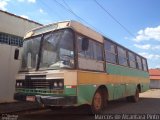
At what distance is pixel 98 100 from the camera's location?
11219 mm

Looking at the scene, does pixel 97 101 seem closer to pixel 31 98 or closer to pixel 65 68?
pixel 65 68

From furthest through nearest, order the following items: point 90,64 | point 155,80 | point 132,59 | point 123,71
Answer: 1. point 155,80
2. point 132,59
3. point 123,71
4. point 90,64

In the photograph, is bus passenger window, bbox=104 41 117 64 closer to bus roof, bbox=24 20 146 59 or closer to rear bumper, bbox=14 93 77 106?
bus roof, bbox=24 20 146 59

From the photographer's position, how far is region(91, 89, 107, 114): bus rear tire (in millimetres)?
10805

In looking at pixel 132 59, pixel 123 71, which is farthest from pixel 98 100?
pixel 132 59

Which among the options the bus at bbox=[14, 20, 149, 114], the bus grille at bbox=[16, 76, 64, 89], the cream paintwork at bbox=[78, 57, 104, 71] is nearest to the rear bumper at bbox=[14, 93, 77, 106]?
the bus at bbox=[14, 20, 149, 114]

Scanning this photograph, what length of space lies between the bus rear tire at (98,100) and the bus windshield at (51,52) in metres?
2.19

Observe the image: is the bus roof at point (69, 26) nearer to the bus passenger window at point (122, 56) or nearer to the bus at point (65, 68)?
the bus at point (65, 68)

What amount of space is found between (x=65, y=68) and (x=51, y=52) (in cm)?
87

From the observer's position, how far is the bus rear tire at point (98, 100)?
35.4ft

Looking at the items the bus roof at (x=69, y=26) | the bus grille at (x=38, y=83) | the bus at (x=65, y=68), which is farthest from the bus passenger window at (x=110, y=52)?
the bus grille at (x=38, y=83)

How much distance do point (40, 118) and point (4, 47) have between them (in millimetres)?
5993

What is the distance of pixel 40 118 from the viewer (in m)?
10.3

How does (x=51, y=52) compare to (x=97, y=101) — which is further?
(x=97, y=101)
